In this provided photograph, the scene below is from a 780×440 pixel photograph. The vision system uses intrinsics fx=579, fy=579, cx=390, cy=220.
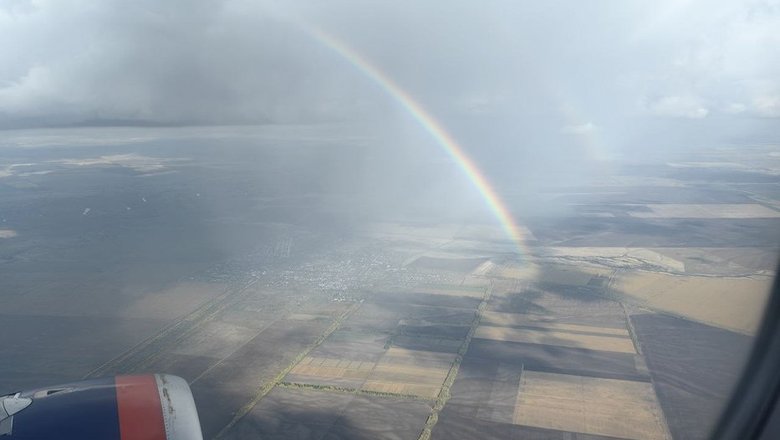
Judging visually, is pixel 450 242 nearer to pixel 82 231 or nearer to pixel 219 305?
pixel 219 305

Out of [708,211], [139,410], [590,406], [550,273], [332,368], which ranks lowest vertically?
[332,368]

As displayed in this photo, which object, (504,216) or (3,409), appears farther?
(504,216)

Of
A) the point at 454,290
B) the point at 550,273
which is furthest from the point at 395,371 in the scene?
the point at 550,273

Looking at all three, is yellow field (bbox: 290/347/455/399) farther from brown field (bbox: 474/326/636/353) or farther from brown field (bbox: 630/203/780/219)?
brown field (bbox: 630/203/780/219)

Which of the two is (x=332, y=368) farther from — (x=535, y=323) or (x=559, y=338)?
(x=535, y=323)

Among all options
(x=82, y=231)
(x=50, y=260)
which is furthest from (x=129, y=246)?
(x=82, y=231)

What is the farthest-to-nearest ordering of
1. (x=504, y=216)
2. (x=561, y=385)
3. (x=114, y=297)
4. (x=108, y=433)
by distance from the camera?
(x=504, y=216) → (x=114, y=297) → (x=561, y=385) → (x=108, y=433)

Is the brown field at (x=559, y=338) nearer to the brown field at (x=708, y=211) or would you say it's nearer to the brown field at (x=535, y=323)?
the brown field at (x=535, y=323)
